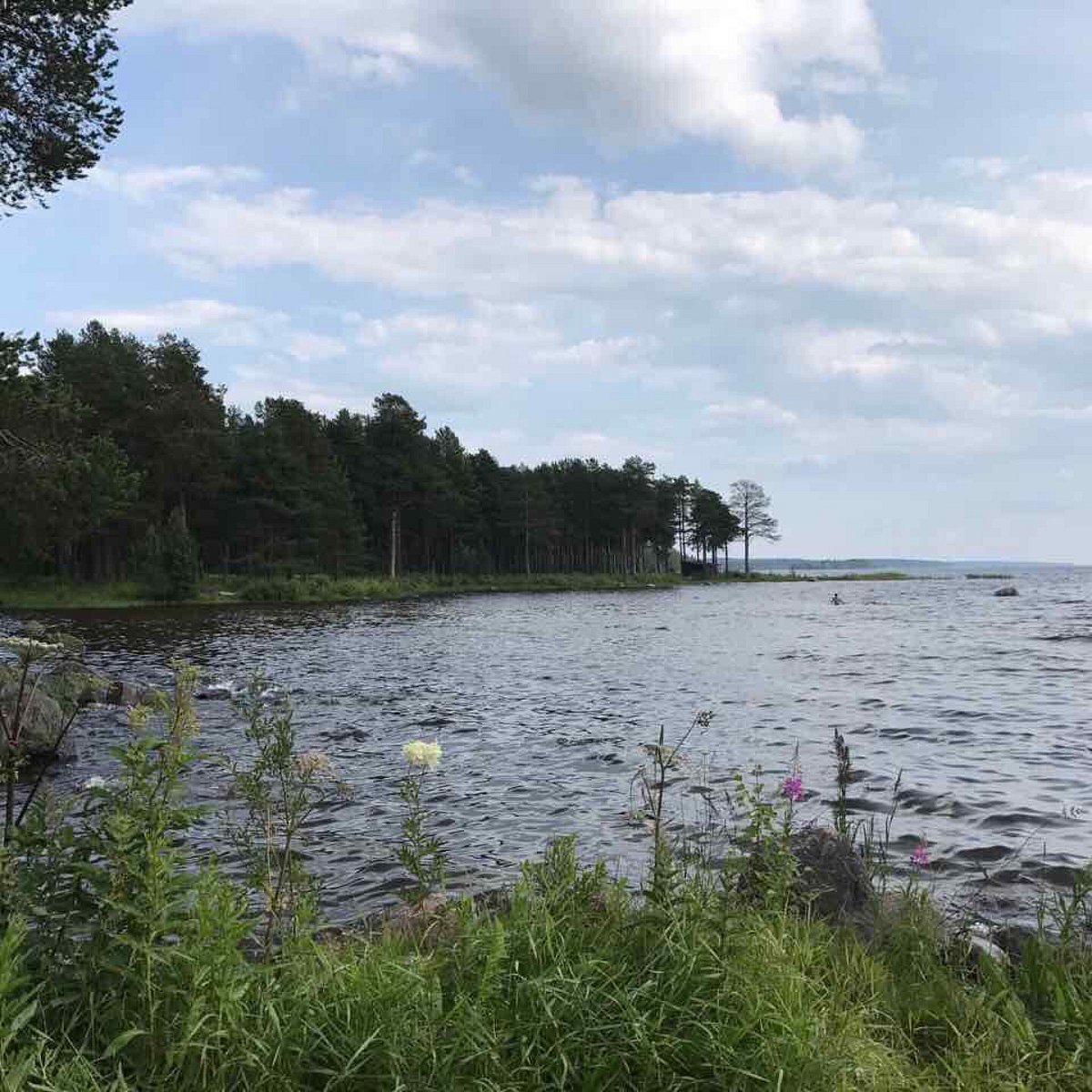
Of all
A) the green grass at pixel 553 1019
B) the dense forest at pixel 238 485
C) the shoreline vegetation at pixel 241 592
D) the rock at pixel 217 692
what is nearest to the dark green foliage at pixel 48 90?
the dense forest at pixel 238 485

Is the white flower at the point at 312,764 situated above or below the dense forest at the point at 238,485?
below

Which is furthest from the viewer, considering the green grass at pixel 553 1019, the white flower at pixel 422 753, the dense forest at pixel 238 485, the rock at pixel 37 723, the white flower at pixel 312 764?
the dense forest at pixel 238 485

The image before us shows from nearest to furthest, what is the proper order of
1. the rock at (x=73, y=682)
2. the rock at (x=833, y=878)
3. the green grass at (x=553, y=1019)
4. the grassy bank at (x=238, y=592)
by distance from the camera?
the green grass at (x=553, y=1019) → the rock at (x=833, y=878) → the rock at (x=73, y=682) → the grassy bank at (x=238, y=592)

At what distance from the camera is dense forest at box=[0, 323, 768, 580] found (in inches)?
674

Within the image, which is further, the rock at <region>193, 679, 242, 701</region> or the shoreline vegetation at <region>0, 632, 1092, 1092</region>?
the rock at <region>193, 679, 242, 701</region>

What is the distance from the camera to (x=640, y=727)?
573 inches

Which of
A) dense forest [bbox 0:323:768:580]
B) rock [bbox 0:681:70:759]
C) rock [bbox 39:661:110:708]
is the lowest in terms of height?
rock [bbox 0:681:70:759]

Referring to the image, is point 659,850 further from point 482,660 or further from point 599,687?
point 482,660

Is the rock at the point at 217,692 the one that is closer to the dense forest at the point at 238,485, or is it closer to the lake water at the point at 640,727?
the lake water at the point at 640,727

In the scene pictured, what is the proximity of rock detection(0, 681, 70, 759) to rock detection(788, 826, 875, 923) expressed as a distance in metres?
9.98

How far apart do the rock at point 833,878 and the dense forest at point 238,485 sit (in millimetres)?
15208

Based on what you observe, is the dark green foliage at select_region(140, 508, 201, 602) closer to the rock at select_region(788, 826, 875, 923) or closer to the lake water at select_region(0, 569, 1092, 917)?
the lake water at select_region(0, 569, 1092, 917)

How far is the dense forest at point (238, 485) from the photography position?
17.1m

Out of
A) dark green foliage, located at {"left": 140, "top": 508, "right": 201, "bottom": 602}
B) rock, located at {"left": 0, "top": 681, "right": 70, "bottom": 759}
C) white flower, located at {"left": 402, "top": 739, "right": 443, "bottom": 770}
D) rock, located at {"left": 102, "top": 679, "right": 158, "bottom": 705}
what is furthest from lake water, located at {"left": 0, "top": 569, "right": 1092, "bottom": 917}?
dark green foliage, located at {"left": 140, "top": 508, "right": 201, "bottom": 602}
